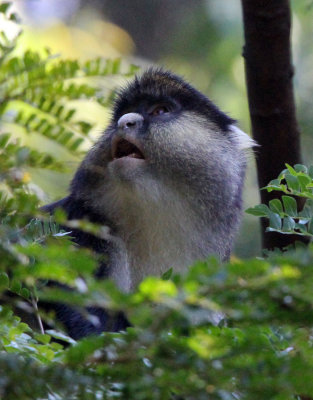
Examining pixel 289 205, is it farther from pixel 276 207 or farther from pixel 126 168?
pixel 126 168

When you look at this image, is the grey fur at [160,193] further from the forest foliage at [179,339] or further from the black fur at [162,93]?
the forest foliage at [179,339]

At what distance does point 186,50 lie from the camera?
34.8 feet

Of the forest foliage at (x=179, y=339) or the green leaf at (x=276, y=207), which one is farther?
the green leaf at (x=276, y=207)

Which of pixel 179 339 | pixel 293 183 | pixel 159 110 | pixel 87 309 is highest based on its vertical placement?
pixel 159 110

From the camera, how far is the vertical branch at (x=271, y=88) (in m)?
3.47

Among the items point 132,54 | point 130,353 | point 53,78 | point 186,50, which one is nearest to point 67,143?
point 53,78

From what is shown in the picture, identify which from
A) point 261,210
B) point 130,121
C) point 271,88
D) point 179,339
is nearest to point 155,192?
point 130,121

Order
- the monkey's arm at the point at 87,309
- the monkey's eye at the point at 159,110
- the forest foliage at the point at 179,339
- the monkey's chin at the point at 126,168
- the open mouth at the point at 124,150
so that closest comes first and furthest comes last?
the forest foliage at the point at 179,339, the monkey's arm at the point at 87,309, the monkey's chin at the point at 126,168, the open mouth at the point at 124,150, the monkey's eye at the point at 159,110

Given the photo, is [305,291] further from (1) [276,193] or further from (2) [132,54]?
(2) [132,54]

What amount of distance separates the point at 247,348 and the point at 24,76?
4.55 feet

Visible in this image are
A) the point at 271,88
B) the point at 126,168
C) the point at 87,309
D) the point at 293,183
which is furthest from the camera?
the point at 271,88

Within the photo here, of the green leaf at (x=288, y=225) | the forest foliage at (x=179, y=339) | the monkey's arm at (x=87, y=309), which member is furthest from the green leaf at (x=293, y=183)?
the monkey's arm at (x=87, y=309)

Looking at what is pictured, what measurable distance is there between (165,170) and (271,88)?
2.65ft

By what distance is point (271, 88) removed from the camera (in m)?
3.53
